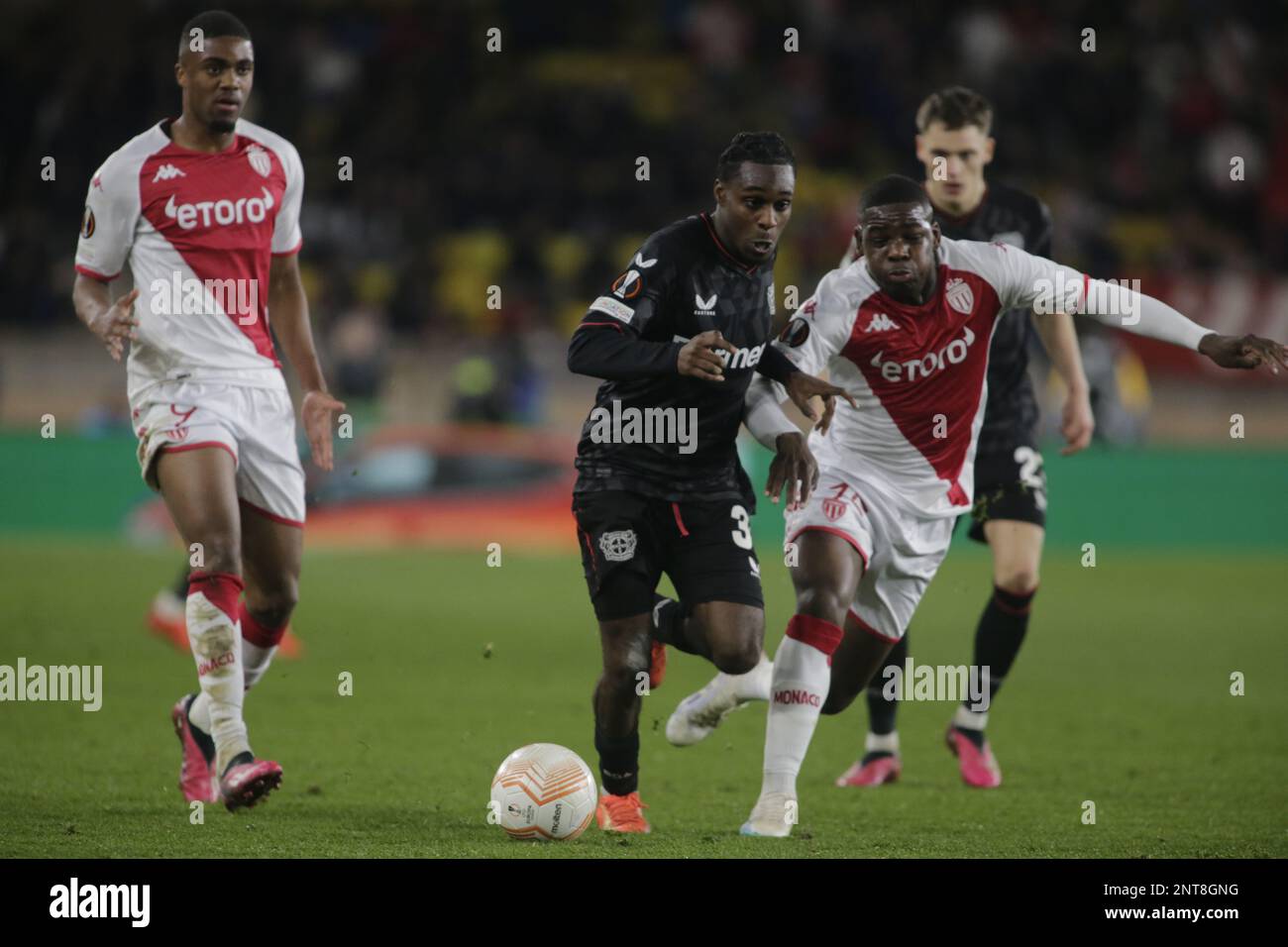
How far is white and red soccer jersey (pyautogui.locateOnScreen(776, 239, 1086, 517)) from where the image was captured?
680 centimetres

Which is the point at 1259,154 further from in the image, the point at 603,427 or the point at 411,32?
the point at 603,427

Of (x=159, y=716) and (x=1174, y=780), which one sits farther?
(x=159, y=716)

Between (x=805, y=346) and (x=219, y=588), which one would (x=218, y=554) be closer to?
(x=219, y=588)

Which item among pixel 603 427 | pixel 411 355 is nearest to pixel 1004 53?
pixel 411 355

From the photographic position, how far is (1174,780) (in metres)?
7.89

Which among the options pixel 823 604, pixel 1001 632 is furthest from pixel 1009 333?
pixel 823 604

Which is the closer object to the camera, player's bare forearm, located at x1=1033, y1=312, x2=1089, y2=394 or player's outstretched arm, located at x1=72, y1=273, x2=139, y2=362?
player's outstretched arm, located at x1=72, y1=273, x2=139, y2=362

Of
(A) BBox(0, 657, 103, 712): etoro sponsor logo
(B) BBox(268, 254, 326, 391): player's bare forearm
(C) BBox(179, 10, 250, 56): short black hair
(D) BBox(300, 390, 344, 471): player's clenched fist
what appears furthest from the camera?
(A) BBox(0, 657, 103, 712): etoro sponsor logo

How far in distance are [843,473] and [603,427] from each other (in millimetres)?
993

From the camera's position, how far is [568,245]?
22.5 metres

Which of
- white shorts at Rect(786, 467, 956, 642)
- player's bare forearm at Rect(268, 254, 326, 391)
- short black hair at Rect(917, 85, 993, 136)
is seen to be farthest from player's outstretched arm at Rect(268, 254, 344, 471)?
short black hair at Rect(917, 85, 993, 136)

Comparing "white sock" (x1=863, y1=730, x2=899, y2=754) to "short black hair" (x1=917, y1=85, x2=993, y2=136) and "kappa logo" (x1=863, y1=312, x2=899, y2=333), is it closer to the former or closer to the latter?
"kappa logo" (x1=863, y1=312, x2=899, y2=333)

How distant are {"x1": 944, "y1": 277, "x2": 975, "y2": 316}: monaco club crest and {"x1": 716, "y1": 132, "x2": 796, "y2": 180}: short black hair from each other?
0.88 meters

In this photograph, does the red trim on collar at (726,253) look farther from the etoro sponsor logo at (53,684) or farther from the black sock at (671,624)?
the etoro sponsor logo at (53,684)
